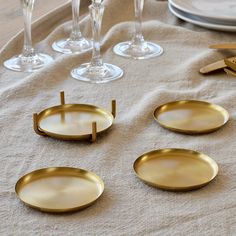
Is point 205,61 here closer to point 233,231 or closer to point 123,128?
point 123,128

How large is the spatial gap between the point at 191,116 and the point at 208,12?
41 centimetres

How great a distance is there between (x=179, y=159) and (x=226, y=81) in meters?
0.29

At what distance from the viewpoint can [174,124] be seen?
2.79 ft

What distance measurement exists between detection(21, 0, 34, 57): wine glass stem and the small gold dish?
203 millimetres

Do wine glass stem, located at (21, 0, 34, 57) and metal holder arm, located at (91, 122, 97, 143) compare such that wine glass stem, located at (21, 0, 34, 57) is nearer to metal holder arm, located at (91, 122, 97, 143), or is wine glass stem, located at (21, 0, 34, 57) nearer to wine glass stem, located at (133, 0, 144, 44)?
wine glass stem, located at (133, 0, 144, 44)

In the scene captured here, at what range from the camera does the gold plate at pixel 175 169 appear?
0.71m

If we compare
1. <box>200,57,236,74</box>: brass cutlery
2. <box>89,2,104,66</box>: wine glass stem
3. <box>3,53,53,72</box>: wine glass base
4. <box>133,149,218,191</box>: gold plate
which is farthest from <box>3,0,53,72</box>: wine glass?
<box>133,149,218,191</box>: gold plate

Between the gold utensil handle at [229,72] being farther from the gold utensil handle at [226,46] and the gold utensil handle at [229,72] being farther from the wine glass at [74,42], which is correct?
the wine glass at [74,42]

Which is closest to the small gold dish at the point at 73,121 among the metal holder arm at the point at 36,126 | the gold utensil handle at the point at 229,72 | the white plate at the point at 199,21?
the metal holder arm at the point at 36,126

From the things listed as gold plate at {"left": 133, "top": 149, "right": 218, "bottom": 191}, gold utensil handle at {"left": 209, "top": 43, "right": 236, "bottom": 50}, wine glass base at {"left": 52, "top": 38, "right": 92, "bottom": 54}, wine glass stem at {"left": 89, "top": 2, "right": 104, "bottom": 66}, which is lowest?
wine glass base at {"left": 52, "top": 38, "right": 92, "bottom": 54}

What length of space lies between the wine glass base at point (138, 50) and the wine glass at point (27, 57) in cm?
12

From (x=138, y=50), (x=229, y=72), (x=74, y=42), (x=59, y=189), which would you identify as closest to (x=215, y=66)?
(x=229, y=72)

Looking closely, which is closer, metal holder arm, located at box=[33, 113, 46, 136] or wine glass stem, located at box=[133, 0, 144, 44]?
metal holder arm, located at box=[33, 113, 46, 136]

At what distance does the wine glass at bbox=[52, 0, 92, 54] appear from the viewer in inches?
44.7
